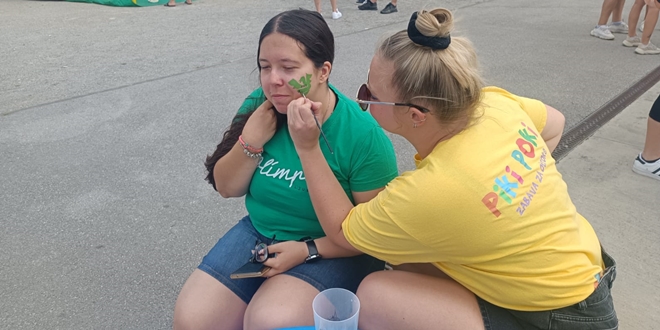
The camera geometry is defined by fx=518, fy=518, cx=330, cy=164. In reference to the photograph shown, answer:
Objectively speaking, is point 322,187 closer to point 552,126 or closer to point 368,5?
point 552,126

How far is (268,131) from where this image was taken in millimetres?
1932

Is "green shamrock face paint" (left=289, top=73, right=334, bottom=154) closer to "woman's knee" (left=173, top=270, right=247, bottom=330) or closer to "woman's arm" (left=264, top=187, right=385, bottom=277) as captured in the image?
"woman's arm" (left=264, top=187, right=385, bottom=277)

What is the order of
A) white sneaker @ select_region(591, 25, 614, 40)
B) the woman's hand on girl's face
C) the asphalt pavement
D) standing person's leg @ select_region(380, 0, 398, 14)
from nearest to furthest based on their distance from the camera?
the woman's hand on girl's face < the asphalt pavement < white sneaker @ select_region(591, 25, 614, 40) < standing person's leg @ select_region(380, 0, 398, 14)

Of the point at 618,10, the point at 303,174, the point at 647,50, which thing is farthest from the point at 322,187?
the point at 618,10

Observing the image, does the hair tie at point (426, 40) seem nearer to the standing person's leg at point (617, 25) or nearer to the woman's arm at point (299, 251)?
the woman's arm at point (299, 251)

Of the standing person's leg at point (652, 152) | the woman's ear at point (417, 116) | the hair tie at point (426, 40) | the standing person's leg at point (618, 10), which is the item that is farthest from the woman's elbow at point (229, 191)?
the standing person's leg at point (618, 10)

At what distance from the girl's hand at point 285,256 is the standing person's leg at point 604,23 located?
6.61 metres

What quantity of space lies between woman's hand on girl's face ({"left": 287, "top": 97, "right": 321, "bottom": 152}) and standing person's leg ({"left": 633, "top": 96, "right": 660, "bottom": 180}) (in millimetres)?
2817

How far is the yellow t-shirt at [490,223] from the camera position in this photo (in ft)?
4.73

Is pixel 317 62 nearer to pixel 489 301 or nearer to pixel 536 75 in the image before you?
pixel 489 301

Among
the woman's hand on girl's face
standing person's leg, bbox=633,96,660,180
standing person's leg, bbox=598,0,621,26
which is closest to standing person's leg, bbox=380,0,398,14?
standing person's leg, bbox=598,0,621,26

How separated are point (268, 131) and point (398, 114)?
1.77 ft

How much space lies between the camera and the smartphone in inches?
71.7

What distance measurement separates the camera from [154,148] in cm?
396
